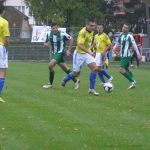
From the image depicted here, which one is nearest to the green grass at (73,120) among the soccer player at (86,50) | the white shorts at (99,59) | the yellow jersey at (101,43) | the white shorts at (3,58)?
the soccer player at (86,50)

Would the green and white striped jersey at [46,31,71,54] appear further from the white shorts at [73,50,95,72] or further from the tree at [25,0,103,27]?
the tree at [25,0,103,27]

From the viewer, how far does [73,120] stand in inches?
492

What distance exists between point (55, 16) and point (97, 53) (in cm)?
4412

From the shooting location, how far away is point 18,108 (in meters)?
14.5

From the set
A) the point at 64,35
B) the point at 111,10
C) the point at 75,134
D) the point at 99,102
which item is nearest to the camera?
the point at 75,134

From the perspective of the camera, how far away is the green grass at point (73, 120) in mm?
10001

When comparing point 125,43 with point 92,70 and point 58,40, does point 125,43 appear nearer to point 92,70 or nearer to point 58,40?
Result: point 58,40

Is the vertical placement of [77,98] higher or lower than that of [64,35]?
lower

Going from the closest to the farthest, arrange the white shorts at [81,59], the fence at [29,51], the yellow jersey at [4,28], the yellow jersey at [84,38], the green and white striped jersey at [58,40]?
the yellow jersey at [4,28] → the yellow jersey at [84,38] → the white shorts at [81,59] → the green and white striped jersey at [58,40] → the fence at [29,51]

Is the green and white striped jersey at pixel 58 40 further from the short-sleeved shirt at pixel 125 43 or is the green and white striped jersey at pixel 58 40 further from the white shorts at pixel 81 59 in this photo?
the white shorts at pixel 81 59

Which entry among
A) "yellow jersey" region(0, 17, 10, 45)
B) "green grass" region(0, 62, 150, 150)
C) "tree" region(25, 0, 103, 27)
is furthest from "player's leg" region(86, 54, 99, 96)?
"tree" region(25, 0, 103, 27)

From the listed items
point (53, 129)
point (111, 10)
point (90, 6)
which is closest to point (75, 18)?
point (90, 6)

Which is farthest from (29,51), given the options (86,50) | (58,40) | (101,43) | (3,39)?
(3,39)

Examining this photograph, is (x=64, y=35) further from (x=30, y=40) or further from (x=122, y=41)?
(x=30, y=40)
